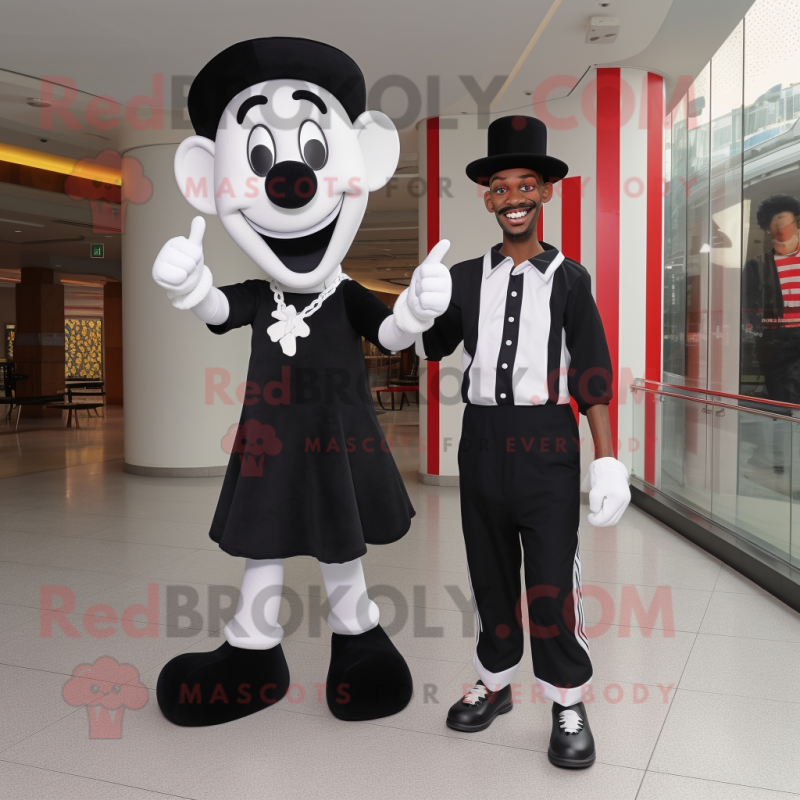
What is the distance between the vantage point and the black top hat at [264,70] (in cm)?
229

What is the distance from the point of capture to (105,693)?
263 centimetres

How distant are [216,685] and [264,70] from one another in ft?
5.96

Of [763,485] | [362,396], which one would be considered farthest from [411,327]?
[763,485]

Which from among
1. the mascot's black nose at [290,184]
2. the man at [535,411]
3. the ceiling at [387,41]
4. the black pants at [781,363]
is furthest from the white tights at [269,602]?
the black pants at [781,363]

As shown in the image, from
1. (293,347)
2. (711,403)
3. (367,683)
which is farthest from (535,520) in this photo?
(711,403)

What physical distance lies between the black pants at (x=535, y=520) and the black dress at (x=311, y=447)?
31cm

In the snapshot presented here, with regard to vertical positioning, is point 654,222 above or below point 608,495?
above

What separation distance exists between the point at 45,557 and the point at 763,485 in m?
3.83

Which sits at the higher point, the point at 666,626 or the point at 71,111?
the point at 71,111

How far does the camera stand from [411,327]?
2127 millimetres

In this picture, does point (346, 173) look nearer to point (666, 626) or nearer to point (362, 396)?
point (362, 396)

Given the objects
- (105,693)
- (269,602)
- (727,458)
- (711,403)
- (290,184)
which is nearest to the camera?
(290,184)

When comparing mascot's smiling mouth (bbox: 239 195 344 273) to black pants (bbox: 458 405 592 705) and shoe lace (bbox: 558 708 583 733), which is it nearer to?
black pants (bbox: 458 405 592 705)

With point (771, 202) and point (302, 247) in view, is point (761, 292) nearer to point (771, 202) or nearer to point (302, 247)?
point (771, 202)
